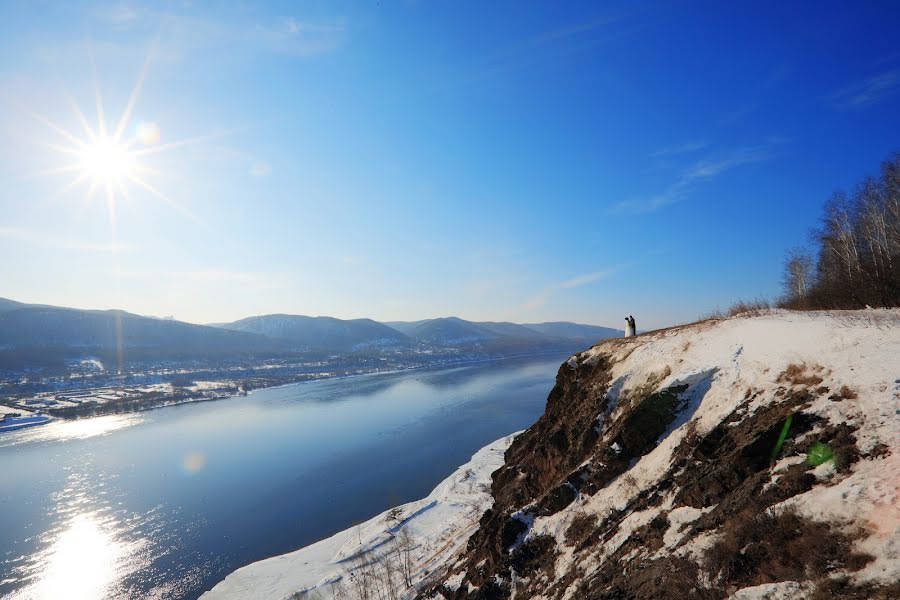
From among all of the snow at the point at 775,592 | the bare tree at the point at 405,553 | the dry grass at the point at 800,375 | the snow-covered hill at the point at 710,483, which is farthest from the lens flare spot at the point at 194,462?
the dry grass at the point at 800,375

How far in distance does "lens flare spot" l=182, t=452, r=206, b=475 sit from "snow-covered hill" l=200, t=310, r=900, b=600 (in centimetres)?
3320

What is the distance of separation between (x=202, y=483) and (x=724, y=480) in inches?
2132

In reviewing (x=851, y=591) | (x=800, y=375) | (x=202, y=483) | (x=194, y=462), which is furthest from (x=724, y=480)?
(x=194, y=462)

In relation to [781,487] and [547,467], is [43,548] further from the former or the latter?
[781,487]

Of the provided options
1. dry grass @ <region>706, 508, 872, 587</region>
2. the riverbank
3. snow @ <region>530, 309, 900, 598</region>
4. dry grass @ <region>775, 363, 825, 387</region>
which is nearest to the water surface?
the riverbank

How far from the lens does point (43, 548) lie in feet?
110

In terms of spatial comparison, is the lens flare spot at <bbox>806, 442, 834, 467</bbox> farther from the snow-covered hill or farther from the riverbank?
the riverbank

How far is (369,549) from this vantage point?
87.7 ft

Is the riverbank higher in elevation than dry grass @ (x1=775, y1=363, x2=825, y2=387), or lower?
lower

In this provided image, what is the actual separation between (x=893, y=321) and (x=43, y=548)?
55.2 m

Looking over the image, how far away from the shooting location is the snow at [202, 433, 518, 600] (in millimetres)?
24348

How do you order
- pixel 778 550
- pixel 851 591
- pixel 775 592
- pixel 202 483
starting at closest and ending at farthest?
pixel 851 591 < pixel 775 592 < pixel 778 550 < pixel 202 483

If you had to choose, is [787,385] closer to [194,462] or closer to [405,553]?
[405,553]

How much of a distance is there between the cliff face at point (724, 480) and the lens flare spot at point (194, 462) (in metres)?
46.5
